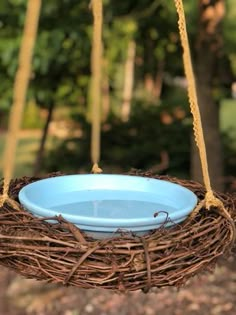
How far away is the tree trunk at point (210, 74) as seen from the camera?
10.5 ft

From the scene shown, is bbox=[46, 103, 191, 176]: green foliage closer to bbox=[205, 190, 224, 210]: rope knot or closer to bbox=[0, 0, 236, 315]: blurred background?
bbox=[0, 0, 236, 315]: blurred background

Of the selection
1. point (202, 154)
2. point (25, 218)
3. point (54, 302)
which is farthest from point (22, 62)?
point (54, 302)

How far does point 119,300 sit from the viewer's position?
3.06 m

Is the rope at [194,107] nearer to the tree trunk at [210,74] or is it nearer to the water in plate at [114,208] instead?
the water in plate at [114,208]

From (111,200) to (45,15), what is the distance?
1792 mm

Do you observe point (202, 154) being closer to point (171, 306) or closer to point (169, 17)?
point (171, 306)

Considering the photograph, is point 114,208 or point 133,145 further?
point 133,145

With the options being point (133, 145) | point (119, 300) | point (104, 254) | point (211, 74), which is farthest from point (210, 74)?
point (104, 254)

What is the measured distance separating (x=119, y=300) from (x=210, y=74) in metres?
1.29

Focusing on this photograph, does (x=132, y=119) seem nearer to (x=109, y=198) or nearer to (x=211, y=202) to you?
(x=109, y=198)

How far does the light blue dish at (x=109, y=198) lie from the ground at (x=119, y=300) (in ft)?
5.32

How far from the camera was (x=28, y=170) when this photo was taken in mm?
6434

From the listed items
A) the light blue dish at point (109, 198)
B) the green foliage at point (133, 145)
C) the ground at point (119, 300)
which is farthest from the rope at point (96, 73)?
the green foliage at point (133, 145)

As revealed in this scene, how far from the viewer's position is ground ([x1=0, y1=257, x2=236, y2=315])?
298cm
